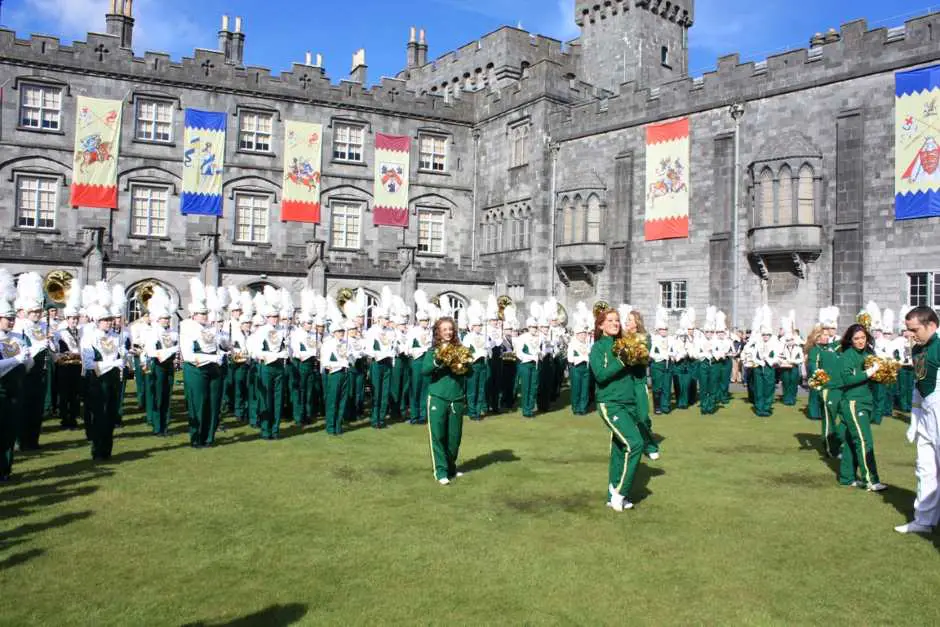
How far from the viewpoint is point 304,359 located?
13969 millimetres

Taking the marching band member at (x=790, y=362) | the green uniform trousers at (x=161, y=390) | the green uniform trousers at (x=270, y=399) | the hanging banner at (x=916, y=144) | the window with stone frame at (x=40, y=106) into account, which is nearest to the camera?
the green uniform trousers at (x=161, y=390)

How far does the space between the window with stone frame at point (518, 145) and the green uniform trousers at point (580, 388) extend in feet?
65.8

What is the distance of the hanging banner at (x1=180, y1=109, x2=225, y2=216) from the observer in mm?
33594

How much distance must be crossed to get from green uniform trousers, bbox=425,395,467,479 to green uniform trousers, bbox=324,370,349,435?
171 inches

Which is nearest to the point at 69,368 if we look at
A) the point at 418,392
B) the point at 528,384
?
the point at 418,392

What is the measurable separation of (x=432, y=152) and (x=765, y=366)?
2486cm

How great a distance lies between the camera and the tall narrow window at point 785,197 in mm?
25859

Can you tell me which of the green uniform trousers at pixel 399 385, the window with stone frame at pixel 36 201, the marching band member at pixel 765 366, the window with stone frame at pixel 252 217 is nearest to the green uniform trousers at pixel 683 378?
the marching band member at pixel 765 366

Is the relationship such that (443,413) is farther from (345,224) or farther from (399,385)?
(345,224)

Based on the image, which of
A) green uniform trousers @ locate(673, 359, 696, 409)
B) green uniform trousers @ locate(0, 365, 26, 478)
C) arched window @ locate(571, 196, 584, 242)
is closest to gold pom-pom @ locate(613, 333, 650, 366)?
green uniform trousers @ locate(0, 365, 26, 478)

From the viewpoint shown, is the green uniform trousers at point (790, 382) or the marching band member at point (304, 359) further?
the green uniform trousers at point (790, 382)

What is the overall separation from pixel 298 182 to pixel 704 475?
28895 millimetres

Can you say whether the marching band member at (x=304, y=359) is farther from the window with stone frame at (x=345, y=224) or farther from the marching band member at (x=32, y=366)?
the window with stone frame at (x=345, y=224)

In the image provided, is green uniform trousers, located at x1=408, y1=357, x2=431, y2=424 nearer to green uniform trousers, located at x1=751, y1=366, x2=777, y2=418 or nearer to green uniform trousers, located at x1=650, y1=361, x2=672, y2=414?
green uniform trousers, located at x1=650, y1=361, x2=672, y2=414
